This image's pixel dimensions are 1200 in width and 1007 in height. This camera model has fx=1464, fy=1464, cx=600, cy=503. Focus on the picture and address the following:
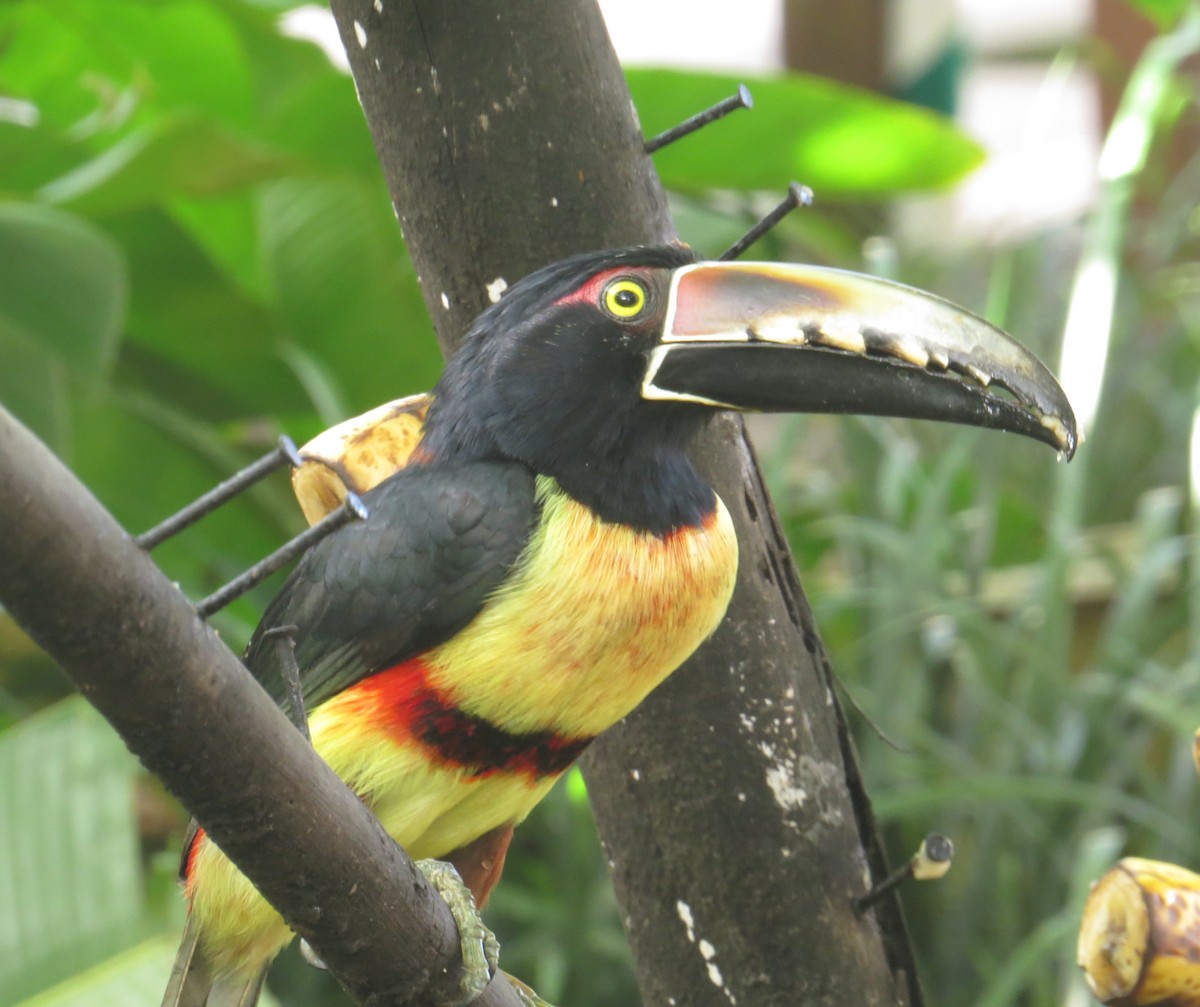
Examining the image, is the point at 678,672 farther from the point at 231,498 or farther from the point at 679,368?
the point at 231,498

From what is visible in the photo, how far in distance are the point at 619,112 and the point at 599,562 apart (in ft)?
1.09

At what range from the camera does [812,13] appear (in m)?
3.44

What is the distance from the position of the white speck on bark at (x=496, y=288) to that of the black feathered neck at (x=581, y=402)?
0.29 ft

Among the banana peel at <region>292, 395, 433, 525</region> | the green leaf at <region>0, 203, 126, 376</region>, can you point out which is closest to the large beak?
the banana peel at <region>292, 395, 433, 525</region>

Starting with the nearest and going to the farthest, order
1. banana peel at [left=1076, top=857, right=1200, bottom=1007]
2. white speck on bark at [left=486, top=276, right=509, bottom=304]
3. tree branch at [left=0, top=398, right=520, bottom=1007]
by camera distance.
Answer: tree branch at [left=0, top=398, right=520, bottom=1007] < banana peel at [left=1076, top=857, right=1200, bottom=1007] < white speck on bark at [left=486, top=276, right=509, bottom=304]

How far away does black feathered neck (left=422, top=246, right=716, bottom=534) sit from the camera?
0.91 metres

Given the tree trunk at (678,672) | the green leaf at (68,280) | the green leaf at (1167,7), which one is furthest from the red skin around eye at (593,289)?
the green leaf at (1167,7)

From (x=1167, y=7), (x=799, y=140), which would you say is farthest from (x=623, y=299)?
(x=1167, y=7)

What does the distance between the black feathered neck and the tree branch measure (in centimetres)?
29

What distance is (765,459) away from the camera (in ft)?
7.88

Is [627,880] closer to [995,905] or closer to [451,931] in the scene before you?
[451,931]

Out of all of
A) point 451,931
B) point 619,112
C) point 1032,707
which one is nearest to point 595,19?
point 619,112

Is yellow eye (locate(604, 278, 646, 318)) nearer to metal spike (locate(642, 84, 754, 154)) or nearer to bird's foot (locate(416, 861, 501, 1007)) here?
metal spike (locate(642, 84, 754, 154))

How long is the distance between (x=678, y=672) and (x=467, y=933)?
0.28 m
